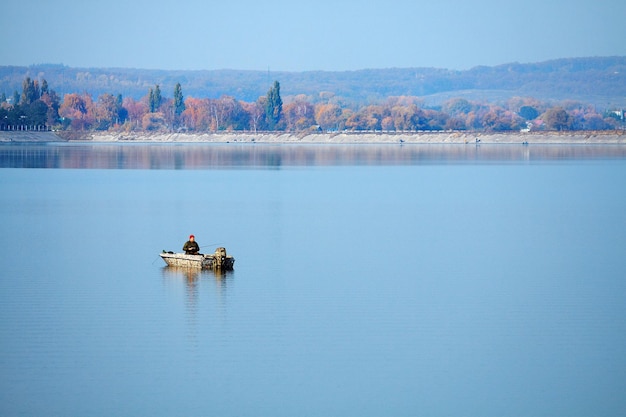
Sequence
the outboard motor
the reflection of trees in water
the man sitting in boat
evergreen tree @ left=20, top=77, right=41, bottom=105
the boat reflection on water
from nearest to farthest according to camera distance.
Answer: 1. the boat reflection on water
2. the outboard motor
3. the man sitting in boat
4. the reflection of trees in water
5. evergreen tree @ left=20, top=77, right=41, bottom=105

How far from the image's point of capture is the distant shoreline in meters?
171

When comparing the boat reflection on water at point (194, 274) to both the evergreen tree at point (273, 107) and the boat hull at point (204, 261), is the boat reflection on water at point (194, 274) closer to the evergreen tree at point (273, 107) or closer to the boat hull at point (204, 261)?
the boat hull at point (204, 261)

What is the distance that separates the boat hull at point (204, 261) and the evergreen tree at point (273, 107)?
152 meters

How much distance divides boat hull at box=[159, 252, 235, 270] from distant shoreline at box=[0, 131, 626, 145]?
143274 millimetres

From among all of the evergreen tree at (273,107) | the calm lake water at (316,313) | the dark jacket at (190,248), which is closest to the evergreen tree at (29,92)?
the evergreen tree at (273,107)

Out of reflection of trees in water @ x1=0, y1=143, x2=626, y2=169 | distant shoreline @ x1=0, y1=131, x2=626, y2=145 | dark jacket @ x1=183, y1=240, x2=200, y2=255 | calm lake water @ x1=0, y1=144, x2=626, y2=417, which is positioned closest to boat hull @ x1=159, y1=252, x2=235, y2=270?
dark jacket @ x1=183, y1=240, x2=200, y2=255

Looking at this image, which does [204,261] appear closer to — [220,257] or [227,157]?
[220,257]

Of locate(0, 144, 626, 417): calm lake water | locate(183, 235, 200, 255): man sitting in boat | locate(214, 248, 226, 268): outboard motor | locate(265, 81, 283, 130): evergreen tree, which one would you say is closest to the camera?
locate(0, 144, 626, 417): calm lake water

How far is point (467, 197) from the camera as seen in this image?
4897 centimetres

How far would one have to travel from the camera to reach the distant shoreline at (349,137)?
6718 inches

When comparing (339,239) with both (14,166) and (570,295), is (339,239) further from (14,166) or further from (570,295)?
(14,166)

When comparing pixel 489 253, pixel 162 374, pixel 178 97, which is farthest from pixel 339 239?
pixel 178 97

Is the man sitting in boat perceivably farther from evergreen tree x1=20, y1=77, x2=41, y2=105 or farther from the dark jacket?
evergreen tree x1=20, y1=77, x2=41, y2=105

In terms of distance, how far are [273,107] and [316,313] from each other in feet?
536
